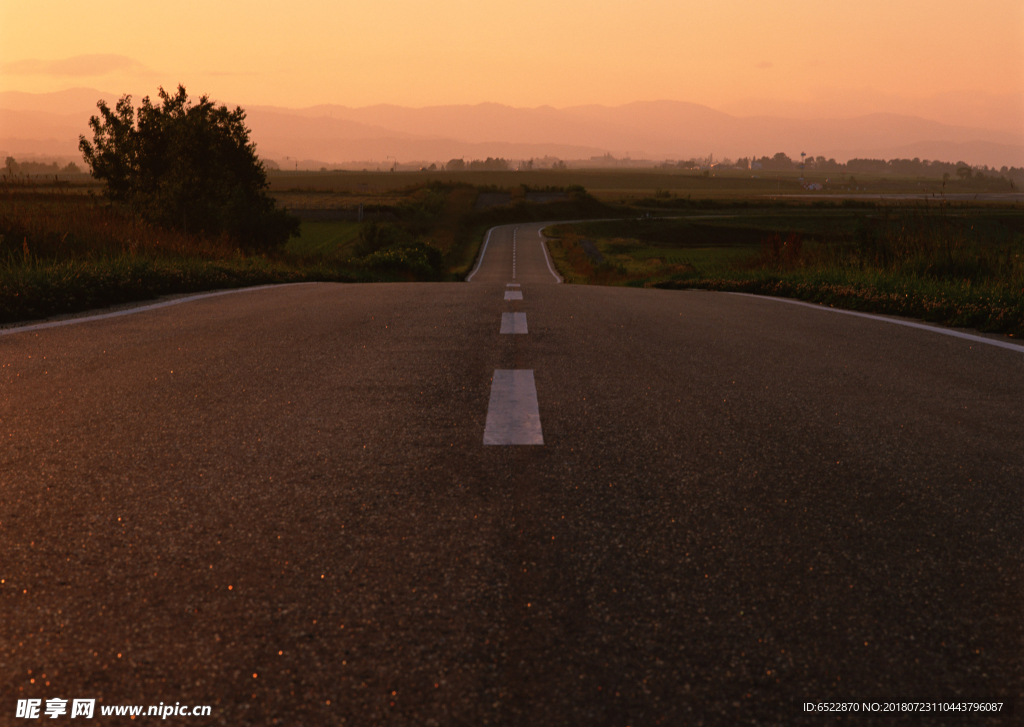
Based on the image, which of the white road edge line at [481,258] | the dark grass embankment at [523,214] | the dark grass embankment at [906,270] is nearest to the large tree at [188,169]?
the white road edge line at [481,258]

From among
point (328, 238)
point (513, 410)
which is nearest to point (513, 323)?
point (513, 410)

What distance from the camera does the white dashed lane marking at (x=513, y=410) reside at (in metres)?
4.21

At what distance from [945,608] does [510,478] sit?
5.74ft

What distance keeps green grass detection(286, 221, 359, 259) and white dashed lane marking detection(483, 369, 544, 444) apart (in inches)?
1993

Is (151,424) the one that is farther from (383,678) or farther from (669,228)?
(669,228)

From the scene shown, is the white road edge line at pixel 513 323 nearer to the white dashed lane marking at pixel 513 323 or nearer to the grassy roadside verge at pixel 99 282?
the white dashed lane marking at pixel 513 323

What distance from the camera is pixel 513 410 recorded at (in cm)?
476

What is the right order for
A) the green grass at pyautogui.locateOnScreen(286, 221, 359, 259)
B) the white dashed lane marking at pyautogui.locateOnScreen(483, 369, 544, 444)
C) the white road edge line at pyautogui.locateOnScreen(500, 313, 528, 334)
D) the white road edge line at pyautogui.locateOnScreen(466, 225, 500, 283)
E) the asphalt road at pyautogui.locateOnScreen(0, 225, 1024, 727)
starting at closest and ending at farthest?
1. the asphalt road at pyautogui.locateOnScreen(0, 225, 1024, 727)
2. the white dashed lane marking at pyautogui.locateOnScreen(483, 369, 544, 444)
3. the white road edge line at pyautogui.locateOnScreen(500, 313, 528, 334)
4. the white road edge line at pyautogui.locateOnScreen(466, 225, 500, 283)
5. the green grass at pyautogui.locateOnScreen(286, 221, 359, 259)

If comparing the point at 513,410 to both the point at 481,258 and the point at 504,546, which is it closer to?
the point at 504,546

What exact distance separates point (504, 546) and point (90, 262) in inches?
499

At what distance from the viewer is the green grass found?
60.8m

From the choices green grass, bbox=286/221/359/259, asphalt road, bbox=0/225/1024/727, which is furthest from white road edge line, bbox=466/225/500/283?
asphalt road, bbox=0/225/1024/727

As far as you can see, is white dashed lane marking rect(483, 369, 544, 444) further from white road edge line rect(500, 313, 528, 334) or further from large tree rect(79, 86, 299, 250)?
large tree rect(79, 86, 299, 250)

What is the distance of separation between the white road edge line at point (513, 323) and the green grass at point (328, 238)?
155 ft
